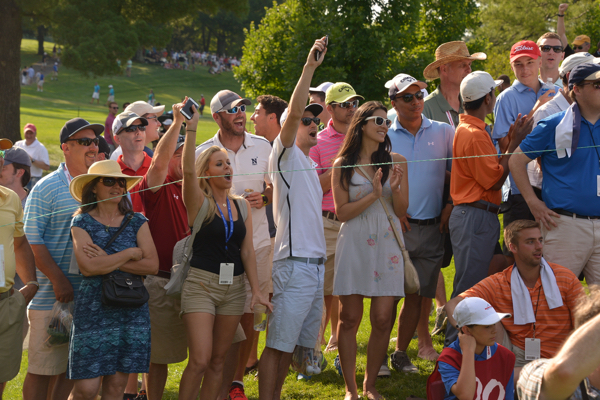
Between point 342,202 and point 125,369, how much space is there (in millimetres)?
1955

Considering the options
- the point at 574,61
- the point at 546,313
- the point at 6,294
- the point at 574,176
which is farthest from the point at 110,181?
the point at 574,61

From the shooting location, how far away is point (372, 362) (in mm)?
4805

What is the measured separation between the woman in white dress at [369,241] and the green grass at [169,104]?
52 cm

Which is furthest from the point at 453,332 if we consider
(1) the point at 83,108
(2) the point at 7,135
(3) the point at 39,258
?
(1) the point at 83,108

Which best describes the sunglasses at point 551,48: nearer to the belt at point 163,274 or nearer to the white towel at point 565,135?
the white towel at point 565,135

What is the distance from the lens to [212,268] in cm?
425

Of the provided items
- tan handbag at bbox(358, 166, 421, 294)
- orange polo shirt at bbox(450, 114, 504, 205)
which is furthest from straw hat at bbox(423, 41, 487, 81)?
tan handbag at bbox(358, 166, 421, 294)

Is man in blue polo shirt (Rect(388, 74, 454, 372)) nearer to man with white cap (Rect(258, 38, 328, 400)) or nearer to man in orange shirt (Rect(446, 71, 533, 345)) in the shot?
man in orange shirt (Rect(446, 71, 533, 345))

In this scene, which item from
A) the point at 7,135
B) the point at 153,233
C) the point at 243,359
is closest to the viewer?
the point at 153,233

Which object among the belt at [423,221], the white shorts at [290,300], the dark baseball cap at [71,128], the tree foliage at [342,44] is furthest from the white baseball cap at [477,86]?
the tree foliage at [342,44]

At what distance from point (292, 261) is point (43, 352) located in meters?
1.79

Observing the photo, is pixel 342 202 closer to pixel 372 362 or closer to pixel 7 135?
pixel 372 362

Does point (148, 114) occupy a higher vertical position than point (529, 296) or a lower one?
higher

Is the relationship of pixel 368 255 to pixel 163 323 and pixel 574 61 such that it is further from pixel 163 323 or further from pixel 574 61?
pixel 574 61
